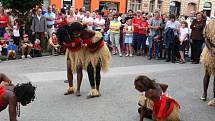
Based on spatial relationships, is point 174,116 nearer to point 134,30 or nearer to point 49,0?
point 134,30

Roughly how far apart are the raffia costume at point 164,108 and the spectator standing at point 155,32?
26.5 ft

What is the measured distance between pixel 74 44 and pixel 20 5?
7.56 meters

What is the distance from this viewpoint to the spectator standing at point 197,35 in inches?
531

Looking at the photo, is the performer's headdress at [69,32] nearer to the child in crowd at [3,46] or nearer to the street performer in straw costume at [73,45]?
the street performer in straw costume at [73,45]

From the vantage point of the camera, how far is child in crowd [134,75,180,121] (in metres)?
6.05

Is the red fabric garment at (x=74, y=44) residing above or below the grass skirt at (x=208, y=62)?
above

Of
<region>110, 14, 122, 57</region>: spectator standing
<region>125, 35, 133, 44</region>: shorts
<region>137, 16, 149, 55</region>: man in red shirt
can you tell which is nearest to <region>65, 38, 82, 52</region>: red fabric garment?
<region>137, 16, 149, 55</region>: man in red shirt

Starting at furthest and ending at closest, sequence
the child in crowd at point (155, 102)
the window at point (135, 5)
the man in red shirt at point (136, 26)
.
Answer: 1. the window at point (135, 5)
2. the man in red shirt at point (136, 26)
3. the child in crowd at point (155, 102)

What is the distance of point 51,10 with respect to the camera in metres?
15.9

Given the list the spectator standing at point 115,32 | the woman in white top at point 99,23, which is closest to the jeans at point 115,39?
the spectator standing at point 115,32

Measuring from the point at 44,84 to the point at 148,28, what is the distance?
6401mm

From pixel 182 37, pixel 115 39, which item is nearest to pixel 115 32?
pixel 115 39

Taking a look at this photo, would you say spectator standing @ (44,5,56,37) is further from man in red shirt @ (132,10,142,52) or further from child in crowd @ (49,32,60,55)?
man in red shirt @ (132,10,142,52)

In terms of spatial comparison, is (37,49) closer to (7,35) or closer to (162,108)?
(7,35)
